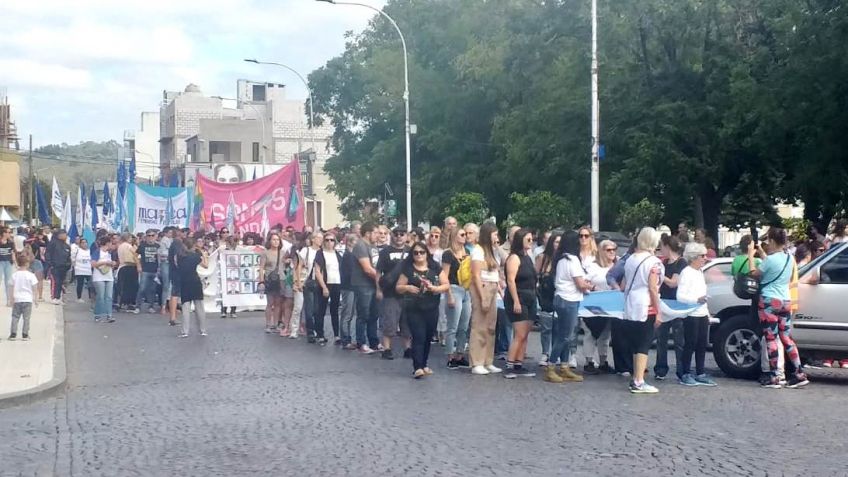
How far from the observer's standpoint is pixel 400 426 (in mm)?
9922

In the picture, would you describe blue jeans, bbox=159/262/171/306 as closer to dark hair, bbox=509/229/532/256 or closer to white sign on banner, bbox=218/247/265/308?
white sign on banner, bbox=218/247/265/308

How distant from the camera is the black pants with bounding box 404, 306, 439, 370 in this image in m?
13.1

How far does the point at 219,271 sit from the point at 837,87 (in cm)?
1491

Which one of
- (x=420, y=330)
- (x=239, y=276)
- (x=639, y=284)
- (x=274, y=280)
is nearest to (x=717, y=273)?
(x=639, y=284)

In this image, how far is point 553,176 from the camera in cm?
3769

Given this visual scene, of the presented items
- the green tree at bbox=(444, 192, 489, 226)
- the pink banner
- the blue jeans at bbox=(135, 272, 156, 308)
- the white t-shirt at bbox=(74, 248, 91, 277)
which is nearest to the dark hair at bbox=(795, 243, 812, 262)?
the blue jeans at bbox=(135, 272, 156, 308)

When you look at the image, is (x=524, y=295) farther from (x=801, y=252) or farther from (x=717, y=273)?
(x=801, y=252)

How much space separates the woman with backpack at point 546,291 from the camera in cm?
1305

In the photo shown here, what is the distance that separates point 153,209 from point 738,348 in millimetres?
23704

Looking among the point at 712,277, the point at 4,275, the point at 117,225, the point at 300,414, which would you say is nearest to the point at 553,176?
the point at 117,225

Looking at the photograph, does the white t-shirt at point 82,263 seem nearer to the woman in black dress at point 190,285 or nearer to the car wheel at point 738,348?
the woman in black dress at point 190,285

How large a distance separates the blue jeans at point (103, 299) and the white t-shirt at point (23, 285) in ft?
17.1

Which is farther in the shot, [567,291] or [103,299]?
[103,299]

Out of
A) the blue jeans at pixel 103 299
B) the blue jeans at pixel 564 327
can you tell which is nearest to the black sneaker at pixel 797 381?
the blue jeans at pixel 564 327
